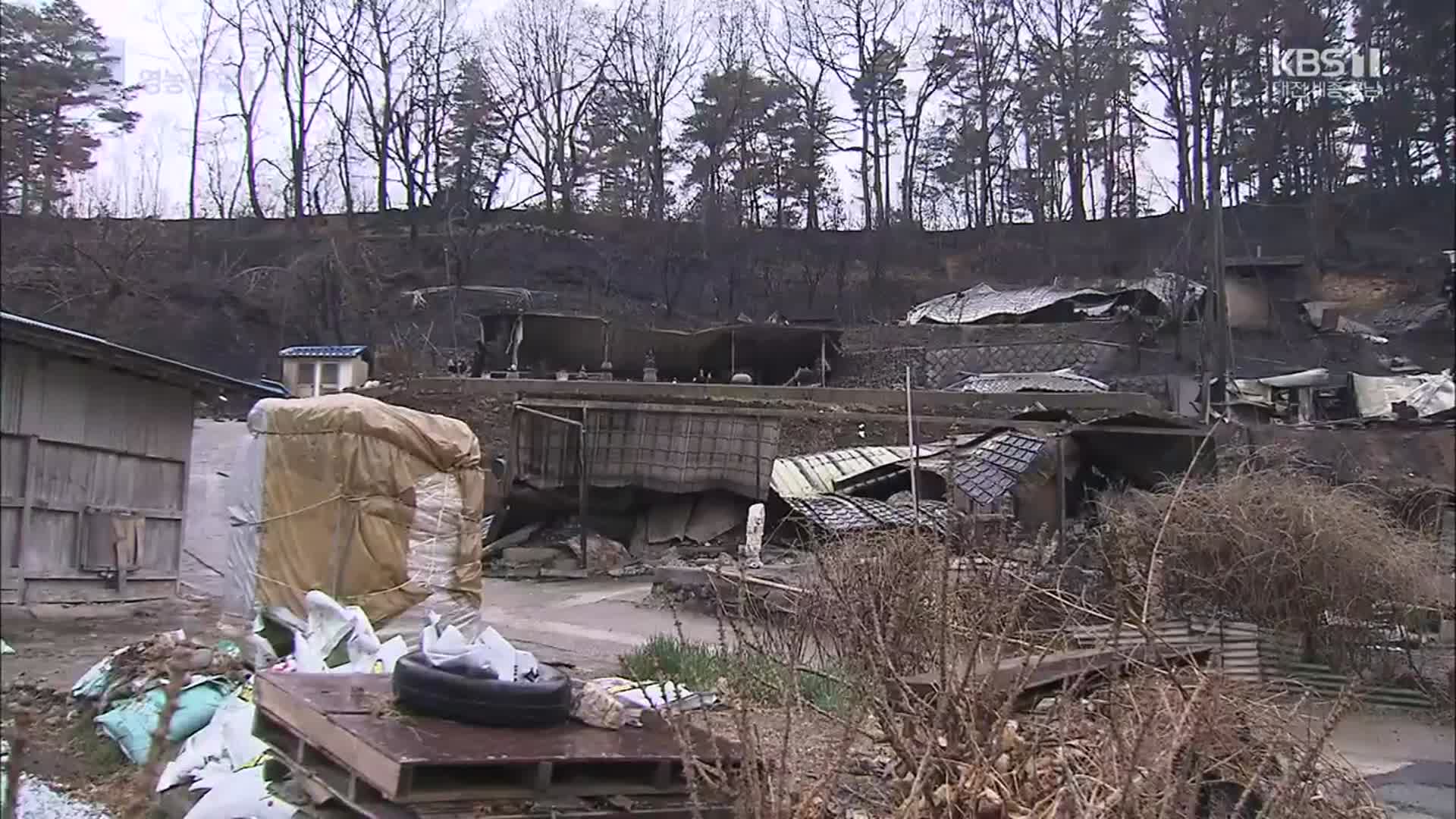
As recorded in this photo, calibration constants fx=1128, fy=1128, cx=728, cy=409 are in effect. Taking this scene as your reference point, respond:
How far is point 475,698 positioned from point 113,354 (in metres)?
3.99

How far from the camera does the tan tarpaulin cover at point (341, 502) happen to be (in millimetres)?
7207

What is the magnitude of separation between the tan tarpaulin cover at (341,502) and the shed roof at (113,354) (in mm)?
458

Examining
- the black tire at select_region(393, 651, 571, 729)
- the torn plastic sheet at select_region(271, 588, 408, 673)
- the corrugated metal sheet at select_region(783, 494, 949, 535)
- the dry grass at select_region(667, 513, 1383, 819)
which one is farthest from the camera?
the corrugated metal sheet at select_region(783, 494, 949, 535)

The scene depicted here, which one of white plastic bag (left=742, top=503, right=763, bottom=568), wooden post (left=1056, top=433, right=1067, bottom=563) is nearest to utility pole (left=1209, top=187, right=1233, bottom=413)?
wooden post (left=1056, top=433, right=1067, bottom=563)

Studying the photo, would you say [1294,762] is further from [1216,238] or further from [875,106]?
[1216,238]

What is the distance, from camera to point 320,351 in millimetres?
8531

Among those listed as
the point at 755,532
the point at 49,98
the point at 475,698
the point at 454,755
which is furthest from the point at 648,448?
the point at 454,755

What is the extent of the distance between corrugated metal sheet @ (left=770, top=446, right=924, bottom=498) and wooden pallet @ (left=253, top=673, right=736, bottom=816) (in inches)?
404

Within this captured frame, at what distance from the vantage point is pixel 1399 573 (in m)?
7.02

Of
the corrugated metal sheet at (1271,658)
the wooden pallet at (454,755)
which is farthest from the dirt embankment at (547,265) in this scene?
the corrugated metal sheet at (1271,658)

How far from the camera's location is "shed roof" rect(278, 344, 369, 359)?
8016 millimetres

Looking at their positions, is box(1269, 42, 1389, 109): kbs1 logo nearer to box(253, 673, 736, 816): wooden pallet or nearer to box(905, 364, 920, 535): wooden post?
box(905, 364, 920, 535): wooden post

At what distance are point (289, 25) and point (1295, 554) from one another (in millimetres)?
6513

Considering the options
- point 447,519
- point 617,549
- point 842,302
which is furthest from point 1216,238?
point 447,519
